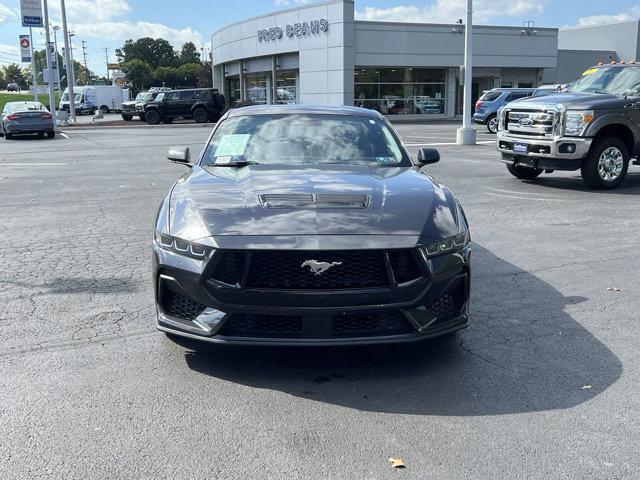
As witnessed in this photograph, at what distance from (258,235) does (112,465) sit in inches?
54.7

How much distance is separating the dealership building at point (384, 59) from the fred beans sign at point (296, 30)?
0.21 feet

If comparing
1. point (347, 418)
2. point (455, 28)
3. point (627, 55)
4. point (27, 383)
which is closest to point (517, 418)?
point (347, 418)

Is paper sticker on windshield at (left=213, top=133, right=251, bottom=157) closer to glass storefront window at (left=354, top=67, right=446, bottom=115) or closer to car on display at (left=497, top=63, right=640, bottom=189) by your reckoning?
car on display at (left=497, top=63, right=640, bottom=189)

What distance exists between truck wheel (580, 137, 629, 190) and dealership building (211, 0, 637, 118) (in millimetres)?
29505

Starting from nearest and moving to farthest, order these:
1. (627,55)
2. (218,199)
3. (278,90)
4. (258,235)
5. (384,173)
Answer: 1. (258,235)
2. (218,199)
3. (384,173)
4. (278,90)
5. (627,55)

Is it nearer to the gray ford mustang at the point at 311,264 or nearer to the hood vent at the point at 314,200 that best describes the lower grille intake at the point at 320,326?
the gray ford mustang at the point at 311,264

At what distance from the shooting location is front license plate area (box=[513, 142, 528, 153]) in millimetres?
11266

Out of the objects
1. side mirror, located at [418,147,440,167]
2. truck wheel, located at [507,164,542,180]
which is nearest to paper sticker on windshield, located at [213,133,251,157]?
side mirror, located at [418,147,440,167]

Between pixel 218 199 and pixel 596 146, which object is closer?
pixel 218 199

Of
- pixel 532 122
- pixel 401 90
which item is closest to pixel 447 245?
pixel 532 122

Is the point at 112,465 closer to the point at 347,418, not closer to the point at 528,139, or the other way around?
the point at 347,418

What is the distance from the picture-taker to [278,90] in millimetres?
46781

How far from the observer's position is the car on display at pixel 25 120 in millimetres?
25266

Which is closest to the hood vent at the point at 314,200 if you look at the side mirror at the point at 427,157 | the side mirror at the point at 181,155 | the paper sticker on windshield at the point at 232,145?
the paper sticker on windshield at the point at 232,145
